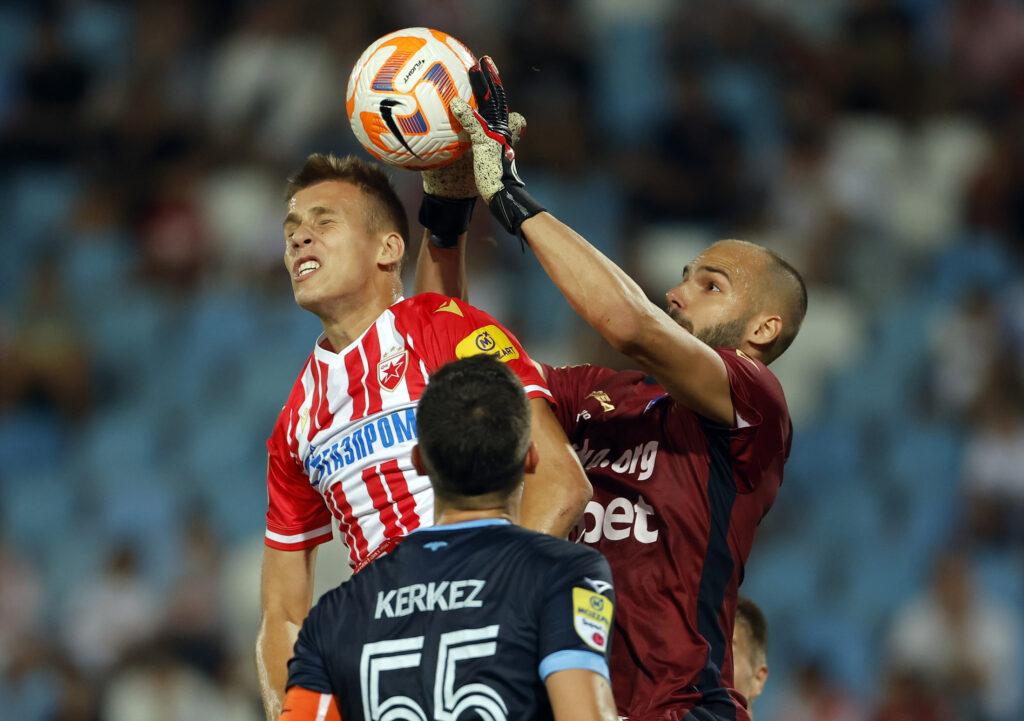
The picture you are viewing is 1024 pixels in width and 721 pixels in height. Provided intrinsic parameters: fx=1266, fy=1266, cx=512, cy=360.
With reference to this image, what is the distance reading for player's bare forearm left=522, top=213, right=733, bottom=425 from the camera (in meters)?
3.84

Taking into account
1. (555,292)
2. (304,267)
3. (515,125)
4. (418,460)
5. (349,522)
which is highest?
(555,292)

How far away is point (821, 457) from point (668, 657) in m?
5.71

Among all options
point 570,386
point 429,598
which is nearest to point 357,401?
point 570,386

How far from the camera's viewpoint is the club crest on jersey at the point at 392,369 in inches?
160

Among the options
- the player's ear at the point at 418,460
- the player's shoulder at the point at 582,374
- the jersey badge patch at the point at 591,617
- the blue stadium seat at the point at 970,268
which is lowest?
the jersey badge patch at the point at 591,617

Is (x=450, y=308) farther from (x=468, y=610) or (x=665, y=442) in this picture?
(x=468, y=610)

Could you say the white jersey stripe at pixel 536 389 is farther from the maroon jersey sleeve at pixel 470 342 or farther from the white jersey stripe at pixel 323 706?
the white jersey stripe at pixel 323 706

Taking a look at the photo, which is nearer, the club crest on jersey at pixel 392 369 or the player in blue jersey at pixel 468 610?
the player in blue jersey at pixel 468 610

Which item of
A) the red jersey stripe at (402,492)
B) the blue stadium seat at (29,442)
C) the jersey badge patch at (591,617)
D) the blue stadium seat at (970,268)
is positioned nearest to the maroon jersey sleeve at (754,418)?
the red jersey stripe at (402,492)

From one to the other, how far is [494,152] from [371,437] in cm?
98

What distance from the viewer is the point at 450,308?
421 centimetres

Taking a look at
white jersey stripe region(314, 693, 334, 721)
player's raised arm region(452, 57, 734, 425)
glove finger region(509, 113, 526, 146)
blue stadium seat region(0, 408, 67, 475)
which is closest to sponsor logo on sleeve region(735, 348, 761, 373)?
player's raised arm region(452, 57, 734, 425)

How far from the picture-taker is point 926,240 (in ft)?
34.4

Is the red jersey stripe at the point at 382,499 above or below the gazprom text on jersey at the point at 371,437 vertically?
below
